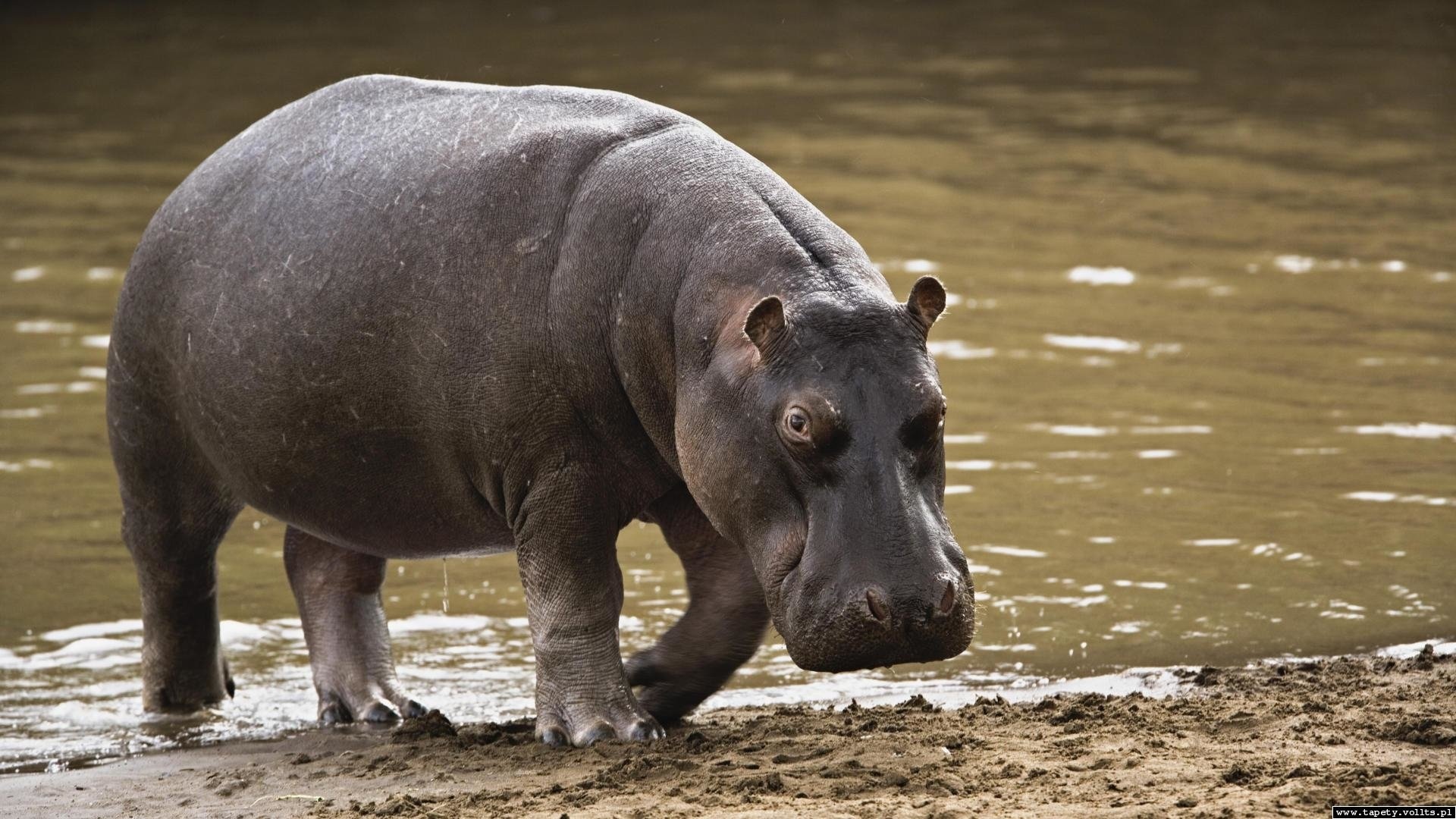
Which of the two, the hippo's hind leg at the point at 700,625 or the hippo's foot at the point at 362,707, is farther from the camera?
the hippo's foot at the point at 362,707

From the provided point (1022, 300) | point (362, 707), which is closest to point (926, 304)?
point (362, 707)

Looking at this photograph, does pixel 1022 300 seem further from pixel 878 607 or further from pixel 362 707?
pixel 878 607

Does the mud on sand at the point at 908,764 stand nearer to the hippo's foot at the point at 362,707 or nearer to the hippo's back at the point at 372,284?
the hippo's foot at the point at 362,707

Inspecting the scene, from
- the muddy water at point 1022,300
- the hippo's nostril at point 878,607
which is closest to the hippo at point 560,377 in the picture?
the hippo's nostril at point 878,607

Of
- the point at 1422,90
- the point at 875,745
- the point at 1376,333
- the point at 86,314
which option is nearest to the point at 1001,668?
the point at 875,745

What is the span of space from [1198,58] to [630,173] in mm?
17733

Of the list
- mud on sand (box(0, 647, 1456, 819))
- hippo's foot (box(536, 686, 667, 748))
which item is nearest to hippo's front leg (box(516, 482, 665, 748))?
hippo's foot (box(536, 686, 667, 748))

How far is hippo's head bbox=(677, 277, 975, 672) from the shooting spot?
178 inches

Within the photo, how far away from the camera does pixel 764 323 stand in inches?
185

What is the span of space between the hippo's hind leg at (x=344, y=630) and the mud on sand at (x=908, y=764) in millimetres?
439

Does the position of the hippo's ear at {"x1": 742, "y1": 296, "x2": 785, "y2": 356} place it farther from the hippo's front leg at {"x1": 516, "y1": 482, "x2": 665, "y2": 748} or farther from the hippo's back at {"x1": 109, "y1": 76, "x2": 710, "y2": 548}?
the hippo's front leg at {"x1": 516, "y1": 482, "x2": 665, "y2": 748}

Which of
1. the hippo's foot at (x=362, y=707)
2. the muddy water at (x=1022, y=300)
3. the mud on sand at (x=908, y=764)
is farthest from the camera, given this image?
the muddy water at (x=1022, y=300)

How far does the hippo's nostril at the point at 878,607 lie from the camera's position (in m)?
4.48

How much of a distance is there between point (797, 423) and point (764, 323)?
24 centimetres
